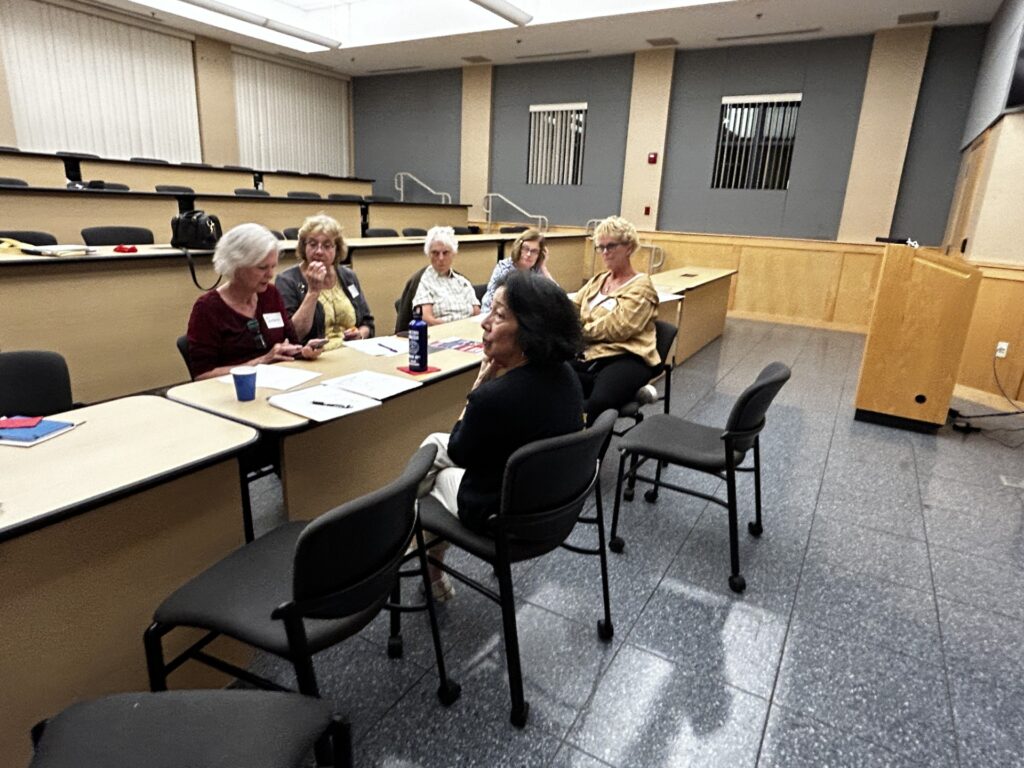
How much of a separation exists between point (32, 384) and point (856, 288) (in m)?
7.97

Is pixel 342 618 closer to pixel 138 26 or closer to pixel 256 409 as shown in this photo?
pixel 256 409

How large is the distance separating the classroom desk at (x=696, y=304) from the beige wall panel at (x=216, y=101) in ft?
25.1

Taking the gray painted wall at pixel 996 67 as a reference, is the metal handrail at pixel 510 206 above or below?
below

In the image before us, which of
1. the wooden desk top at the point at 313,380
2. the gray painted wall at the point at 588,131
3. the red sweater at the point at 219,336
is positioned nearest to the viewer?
the wooden desk top at the point at 313,380

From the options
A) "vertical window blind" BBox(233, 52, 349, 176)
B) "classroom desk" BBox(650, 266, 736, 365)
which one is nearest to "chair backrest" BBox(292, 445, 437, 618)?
"classroom desk" BBox(650, 266, 736, 365)

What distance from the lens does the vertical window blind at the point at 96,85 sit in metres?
7.33

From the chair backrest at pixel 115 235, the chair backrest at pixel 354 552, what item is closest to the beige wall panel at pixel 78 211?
the chair backrest at pixel 115 235

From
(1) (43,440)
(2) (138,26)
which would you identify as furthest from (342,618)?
(2) (138,26)

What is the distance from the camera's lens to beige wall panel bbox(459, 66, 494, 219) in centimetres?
947

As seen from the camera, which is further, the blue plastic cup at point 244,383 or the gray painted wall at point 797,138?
the gray painted wall at point 797,138

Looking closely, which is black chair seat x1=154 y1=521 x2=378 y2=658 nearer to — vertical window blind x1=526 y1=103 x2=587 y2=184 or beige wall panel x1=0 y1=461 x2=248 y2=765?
beige wall panel x1=0 y1=461 x2=248 y2=765

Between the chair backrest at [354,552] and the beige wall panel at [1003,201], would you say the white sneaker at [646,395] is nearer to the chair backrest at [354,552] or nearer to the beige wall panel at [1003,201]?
the chair backrest at [354,552]

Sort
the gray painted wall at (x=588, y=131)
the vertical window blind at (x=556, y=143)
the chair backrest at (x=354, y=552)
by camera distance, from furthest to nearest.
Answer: the vertical window blind at (x=556, y=143), the gray painted wall at (x=588, y=131), the chair backrest at (x=354, y=552)

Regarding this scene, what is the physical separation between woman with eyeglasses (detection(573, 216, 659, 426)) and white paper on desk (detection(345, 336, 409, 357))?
918mm
